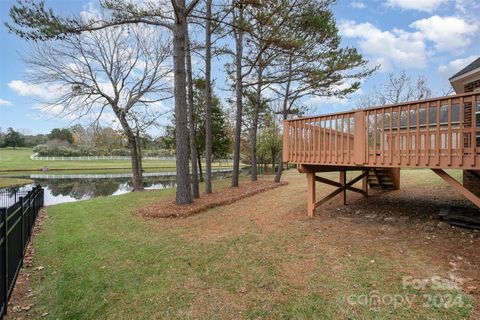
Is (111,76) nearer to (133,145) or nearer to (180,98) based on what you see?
(133,145)

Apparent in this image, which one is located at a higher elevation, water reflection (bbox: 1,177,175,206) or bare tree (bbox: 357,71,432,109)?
bare tree (bbox: 357,71,432,109)

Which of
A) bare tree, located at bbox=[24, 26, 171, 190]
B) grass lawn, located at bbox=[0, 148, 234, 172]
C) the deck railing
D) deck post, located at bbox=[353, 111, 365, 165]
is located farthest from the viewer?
grass lawn, located at bbox=[0, 148, 234, 172]

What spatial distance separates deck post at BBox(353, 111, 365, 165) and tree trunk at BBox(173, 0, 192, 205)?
192 inches

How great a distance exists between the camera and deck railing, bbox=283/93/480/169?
157 inches

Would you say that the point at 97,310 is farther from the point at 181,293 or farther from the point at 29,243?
the point at 29,243

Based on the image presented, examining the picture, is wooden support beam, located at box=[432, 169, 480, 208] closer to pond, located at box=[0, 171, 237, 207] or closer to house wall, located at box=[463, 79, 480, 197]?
house wall, located at box=[463, 79, 480, 197]

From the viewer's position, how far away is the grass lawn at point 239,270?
3.15 meters

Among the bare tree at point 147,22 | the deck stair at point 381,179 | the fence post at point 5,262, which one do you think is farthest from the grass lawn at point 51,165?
the fence post at point 5,262

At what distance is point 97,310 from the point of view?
10.8ft

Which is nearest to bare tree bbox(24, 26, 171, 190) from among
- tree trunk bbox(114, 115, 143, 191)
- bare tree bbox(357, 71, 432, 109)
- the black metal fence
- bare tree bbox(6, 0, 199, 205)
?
tree trunk bbox(114, 115, 143, 191)

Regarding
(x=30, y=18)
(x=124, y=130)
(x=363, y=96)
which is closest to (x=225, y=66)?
(x=124, y=130)

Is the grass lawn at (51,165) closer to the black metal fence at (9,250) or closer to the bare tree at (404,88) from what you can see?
the bare tree at (404,88)

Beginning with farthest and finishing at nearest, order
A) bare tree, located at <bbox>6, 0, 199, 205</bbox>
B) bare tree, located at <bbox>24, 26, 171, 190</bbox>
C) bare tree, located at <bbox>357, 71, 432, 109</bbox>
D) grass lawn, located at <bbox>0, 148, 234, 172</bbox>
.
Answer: grass lawn, located at <bbox>0, 148, 234, 172</bbox>
bare tree, located at <bbox>357, 71, 432, 109</bbox>
bare tree, located at <bbox>24, 26, 171, 190</bbox>
bare tree, located at <bbox>6, 0, 199, 205</bbox>

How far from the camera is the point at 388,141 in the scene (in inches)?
193
